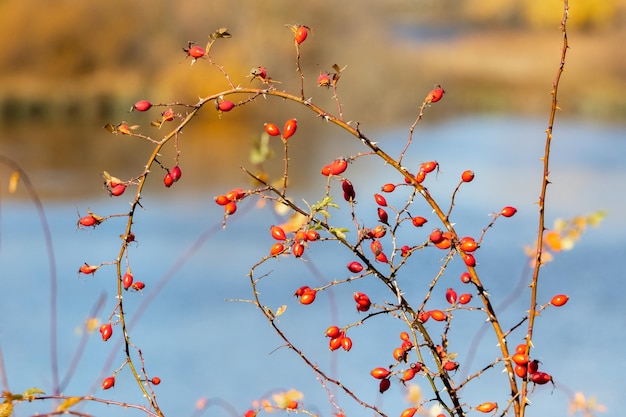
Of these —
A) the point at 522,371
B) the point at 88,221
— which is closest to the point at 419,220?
the point at 522,371

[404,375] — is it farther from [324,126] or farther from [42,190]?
[324,126]

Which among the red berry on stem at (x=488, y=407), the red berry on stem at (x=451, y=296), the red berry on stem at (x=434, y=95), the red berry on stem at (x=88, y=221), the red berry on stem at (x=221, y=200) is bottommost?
the red berry on stem at (x=488, y=407)

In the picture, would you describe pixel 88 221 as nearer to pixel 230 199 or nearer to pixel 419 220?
pixel 230 199

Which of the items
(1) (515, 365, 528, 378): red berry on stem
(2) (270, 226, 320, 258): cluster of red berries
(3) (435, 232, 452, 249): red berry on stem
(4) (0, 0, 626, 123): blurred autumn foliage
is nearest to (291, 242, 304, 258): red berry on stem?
(2) (270, 226, 320, 258): cluster of red berries

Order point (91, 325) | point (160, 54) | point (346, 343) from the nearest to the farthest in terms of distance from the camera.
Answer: point (346, 343) → point (91, 325) → point (160, 54)

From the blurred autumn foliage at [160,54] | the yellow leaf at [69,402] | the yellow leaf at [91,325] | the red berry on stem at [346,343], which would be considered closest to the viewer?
the yellow leaf at [69,402]

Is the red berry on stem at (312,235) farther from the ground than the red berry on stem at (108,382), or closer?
farther from the ground

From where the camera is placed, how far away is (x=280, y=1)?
217 inches

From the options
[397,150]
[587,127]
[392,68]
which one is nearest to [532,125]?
[587,127]

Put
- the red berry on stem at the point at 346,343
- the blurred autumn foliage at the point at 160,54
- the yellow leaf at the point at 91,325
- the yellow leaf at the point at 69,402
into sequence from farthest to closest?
the blurred autumn foliage at the point at 160,54 → the yellow leaf at the point at 91,325 → the red berry on stem at the point at 346,343 → the yellow leaf at the point at 69,402

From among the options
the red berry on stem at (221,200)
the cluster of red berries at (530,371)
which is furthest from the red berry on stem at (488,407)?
the red berry on stem at (221,200)

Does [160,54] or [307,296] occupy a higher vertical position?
[160,54]

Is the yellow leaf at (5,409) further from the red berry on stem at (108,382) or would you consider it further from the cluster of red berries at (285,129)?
the cluster of red berries at (285,129)

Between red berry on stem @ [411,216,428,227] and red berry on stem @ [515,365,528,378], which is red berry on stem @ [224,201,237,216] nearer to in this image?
red berry on stem @ [411,216,428,227]
